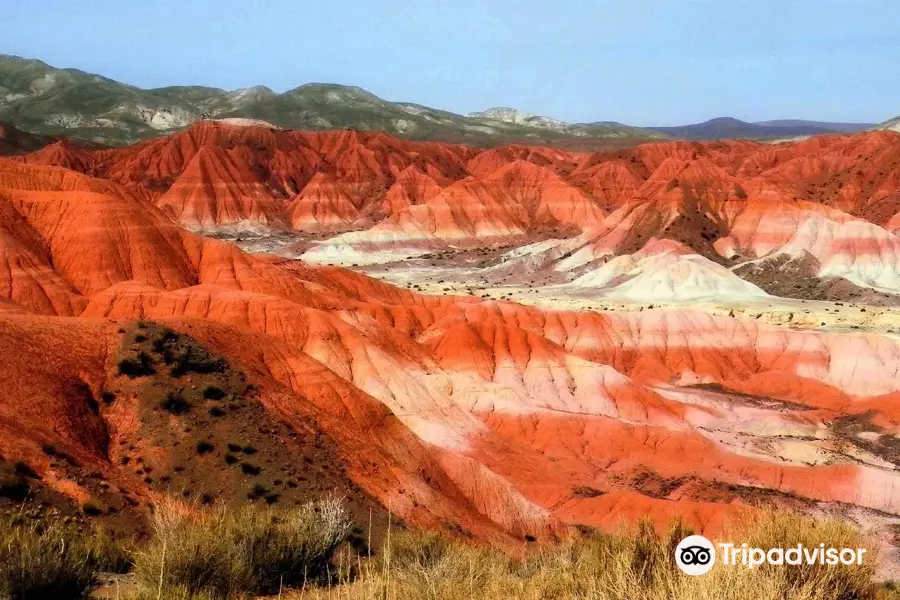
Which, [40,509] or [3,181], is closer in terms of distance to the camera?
[40,509]

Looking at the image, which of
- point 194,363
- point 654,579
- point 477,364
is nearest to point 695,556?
point 654,579

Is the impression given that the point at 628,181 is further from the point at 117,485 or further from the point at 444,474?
the point at 117,485

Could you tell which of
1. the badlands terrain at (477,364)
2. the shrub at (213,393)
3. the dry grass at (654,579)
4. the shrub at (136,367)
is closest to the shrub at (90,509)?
the badlands terrain at (477,364)

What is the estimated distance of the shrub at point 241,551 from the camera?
37.3ft

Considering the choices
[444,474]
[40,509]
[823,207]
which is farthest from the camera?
[823,207]

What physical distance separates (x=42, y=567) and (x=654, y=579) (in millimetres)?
7930

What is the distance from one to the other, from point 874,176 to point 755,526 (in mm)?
137383

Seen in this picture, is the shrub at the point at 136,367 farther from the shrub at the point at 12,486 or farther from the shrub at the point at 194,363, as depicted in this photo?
the shrub at the point at 12,486

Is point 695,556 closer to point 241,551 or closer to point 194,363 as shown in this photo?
point 241,551

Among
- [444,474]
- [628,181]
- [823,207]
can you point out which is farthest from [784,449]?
[628,181]

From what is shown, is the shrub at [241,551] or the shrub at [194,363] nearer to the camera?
the shrub at [241,551]

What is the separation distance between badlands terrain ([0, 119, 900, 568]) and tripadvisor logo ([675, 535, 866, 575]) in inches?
170

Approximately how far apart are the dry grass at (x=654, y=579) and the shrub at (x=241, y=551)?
1311 mm

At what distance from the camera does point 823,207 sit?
354 feet
